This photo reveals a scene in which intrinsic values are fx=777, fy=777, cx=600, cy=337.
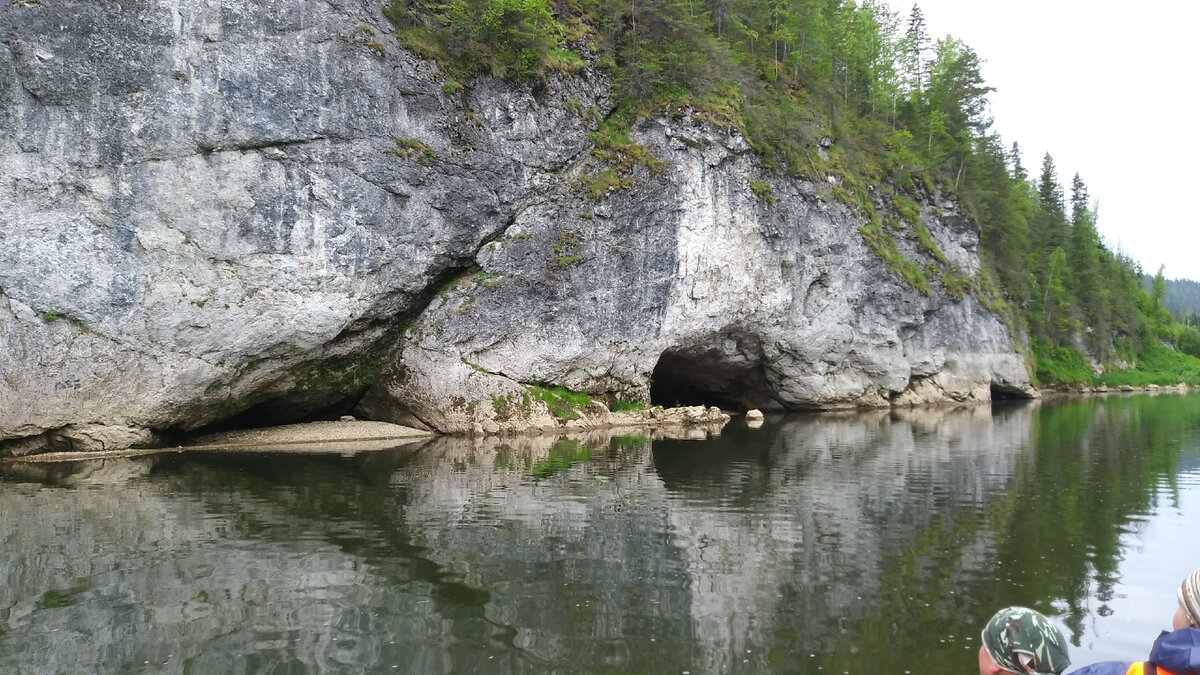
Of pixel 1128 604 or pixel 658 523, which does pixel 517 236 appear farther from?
pixel 1128 604

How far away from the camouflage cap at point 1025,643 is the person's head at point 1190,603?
442mm

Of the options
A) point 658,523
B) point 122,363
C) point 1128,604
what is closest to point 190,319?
point 122,363

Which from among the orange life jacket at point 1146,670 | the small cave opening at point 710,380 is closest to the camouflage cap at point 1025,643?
the orange life jacket at point 1146,670

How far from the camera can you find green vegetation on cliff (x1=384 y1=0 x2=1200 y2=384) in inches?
1246

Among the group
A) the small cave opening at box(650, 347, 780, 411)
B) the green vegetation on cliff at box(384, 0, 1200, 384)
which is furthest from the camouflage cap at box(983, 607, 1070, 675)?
the small cave opening at box(650, 347, 780, 411)

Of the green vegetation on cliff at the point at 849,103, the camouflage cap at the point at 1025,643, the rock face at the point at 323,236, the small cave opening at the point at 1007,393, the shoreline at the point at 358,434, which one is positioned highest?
the green vegetation on cliff at the point at 849,103

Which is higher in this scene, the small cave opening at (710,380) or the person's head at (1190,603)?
the small cave opening at (710,380)

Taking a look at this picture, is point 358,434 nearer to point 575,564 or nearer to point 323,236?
point 323,236

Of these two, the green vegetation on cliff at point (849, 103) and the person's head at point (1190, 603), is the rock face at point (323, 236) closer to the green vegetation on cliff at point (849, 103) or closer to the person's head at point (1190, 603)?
the green vegetation on cliff at point (849, 103)

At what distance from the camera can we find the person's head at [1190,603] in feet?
9.95

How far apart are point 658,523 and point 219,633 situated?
7301mm

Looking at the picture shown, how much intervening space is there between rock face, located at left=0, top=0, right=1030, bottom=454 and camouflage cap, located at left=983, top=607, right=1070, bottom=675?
24.4 meters

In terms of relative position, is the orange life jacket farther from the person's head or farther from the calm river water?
the calm river water

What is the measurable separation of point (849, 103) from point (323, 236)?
42041 millimetres
